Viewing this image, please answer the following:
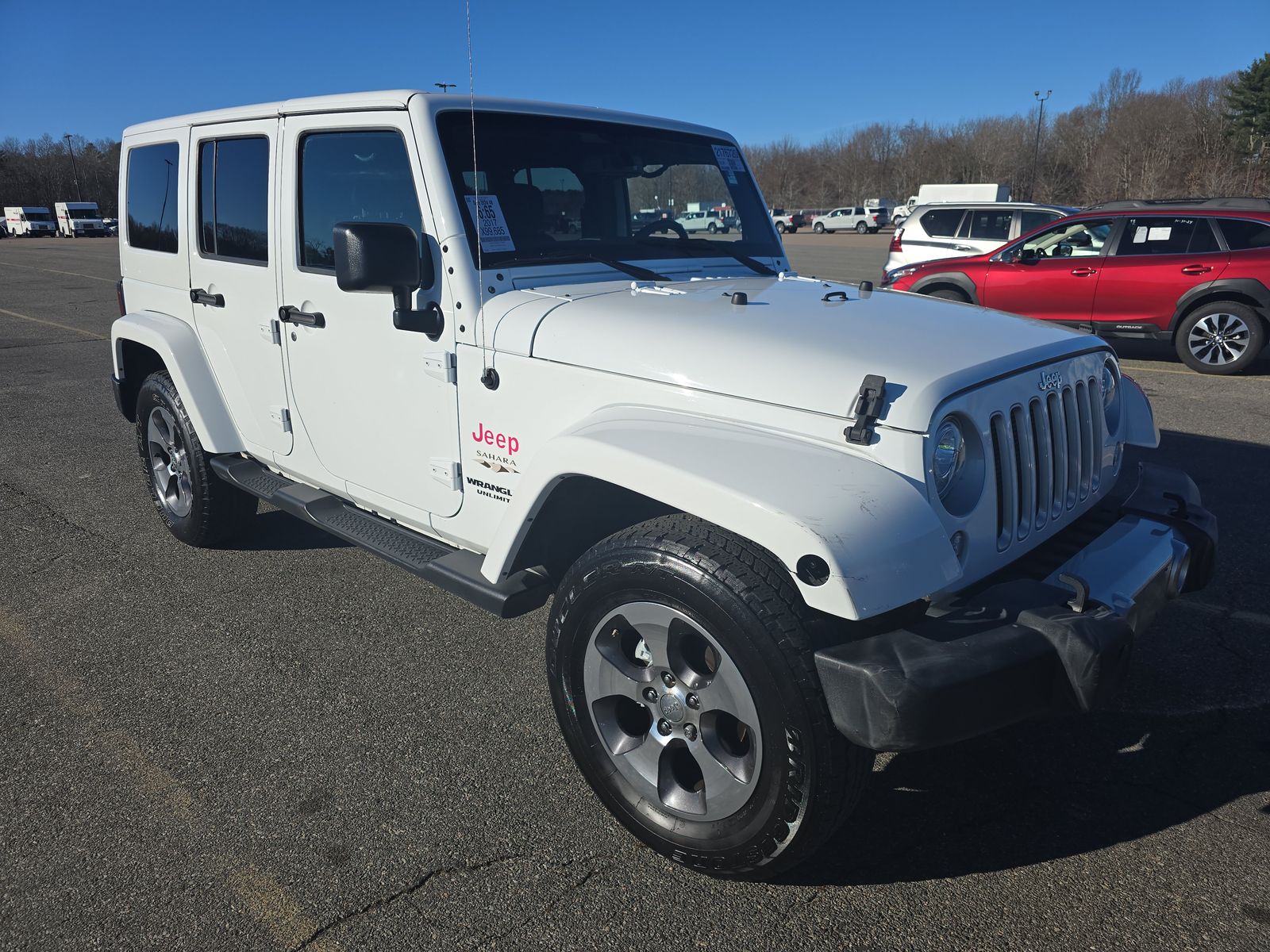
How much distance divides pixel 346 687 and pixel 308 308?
147 centimetres

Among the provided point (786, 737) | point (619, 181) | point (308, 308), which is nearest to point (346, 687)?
point (308, 308)

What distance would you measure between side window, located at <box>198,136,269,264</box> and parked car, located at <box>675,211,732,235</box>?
5.60 ft

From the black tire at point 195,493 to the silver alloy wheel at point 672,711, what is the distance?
2.72 metres

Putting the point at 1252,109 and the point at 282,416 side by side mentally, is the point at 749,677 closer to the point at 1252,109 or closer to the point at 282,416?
the point at 282,416

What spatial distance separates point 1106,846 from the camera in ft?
8.40

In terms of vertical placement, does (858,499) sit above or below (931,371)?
below

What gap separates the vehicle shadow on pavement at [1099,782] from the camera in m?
2.55

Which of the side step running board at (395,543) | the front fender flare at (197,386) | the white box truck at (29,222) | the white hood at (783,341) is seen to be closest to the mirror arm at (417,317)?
the white hood at (783,341)

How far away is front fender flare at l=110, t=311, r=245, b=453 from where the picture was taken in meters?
4.21

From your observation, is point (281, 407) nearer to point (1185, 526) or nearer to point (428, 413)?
point (428, 413)

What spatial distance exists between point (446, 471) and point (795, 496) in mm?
1484

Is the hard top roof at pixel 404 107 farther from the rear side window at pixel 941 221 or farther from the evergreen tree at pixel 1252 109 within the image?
the evergreen tree at pixel 1252 109

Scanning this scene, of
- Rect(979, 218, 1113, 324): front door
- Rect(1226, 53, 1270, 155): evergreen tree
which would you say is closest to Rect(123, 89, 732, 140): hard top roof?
Rect(979, 218, 1113, 324): front door

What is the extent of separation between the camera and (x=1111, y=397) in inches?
125
